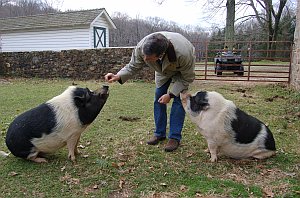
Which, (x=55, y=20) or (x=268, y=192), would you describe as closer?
(x=268, y=192)

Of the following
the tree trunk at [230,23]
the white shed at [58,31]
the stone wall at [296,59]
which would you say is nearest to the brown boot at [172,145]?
the stone wall at [296,59]

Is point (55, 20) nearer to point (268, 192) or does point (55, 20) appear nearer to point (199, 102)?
point (199, 102)

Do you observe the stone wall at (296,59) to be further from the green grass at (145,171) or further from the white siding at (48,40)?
the white siding at (48,40)

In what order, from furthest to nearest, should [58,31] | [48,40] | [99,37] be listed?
[48,40] → [99,37] → [58,31]

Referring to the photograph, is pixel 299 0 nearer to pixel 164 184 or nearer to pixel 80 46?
pixel 164 184

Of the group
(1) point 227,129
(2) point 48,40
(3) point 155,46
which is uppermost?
(2) point 48,40

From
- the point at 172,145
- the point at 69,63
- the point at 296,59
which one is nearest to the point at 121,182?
the point at 172,145

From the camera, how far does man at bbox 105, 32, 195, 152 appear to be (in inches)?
114

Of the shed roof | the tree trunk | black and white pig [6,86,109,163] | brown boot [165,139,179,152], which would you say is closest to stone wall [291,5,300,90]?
brown boot [165,139,179,152]

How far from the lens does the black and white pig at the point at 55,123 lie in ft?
9.81

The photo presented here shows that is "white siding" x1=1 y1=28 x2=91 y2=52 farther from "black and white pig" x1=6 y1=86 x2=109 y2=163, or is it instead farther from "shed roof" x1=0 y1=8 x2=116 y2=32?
"black and white pig" x1=6 y1=86 x2=109 y2=163

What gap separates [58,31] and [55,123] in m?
15.6

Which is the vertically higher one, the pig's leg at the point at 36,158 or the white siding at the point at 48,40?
the white siding at the point at 48,40

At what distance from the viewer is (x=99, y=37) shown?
1755 cm
